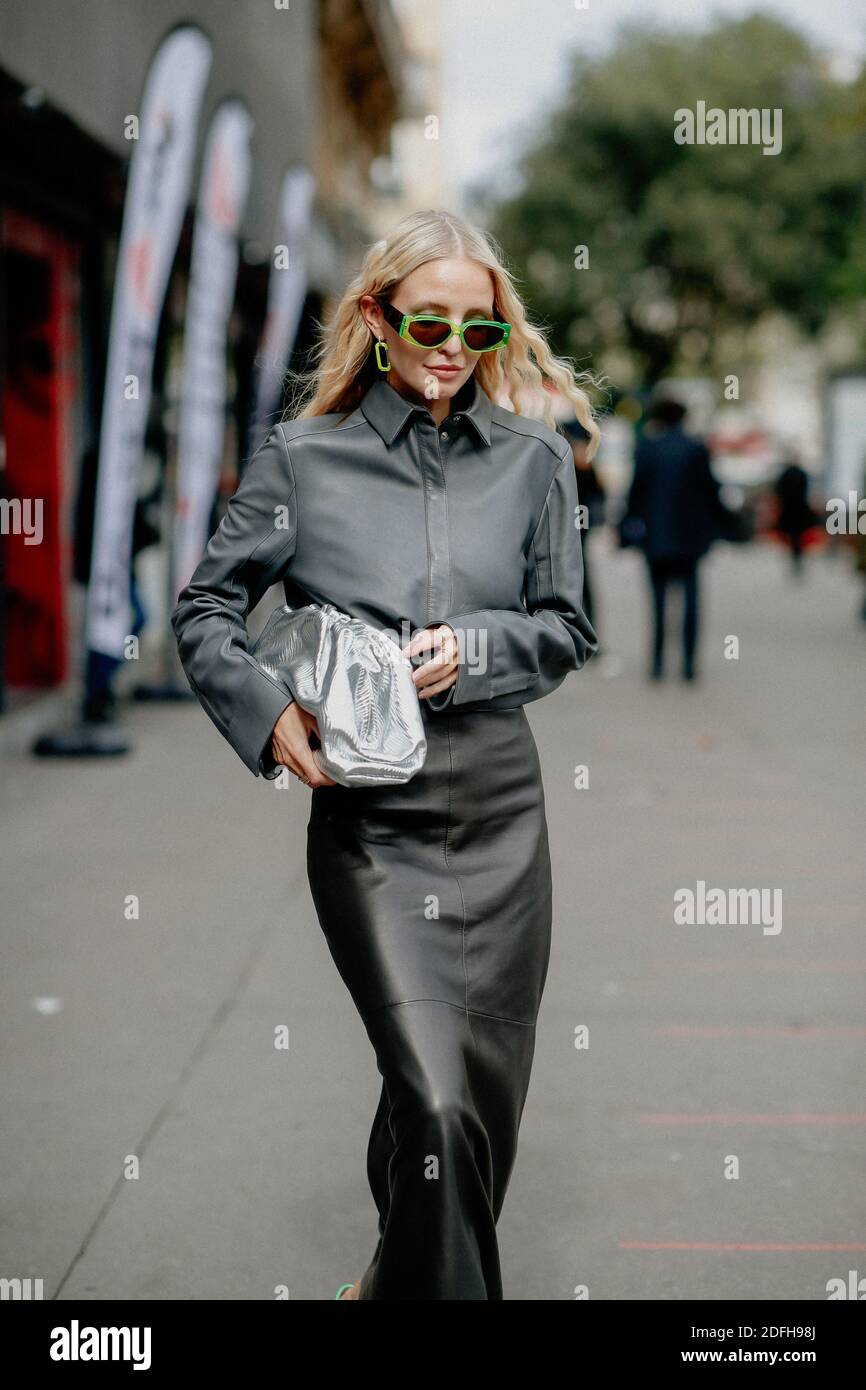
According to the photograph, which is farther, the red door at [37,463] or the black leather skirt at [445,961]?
the red door at [37,463]

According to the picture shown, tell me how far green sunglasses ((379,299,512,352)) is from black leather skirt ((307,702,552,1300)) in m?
0.58

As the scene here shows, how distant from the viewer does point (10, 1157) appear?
13.5 ft

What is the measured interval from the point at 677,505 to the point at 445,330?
401 inches

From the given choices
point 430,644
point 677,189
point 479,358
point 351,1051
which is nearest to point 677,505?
point 351,1051

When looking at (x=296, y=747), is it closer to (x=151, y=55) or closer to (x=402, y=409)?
(x=402, y=409)

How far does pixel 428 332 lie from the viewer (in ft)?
9.13

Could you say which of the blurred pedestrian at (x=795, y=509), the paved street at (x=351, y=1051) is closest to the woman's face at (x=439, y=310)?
the paved street at (x=351, y=1051)

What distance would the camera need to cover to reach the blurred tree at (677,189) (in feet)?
135

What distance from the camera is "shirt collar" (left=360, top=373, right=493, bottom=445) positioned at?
2854mm

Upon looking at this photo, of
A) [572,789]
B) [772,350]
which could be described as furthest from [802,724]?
[772,350]

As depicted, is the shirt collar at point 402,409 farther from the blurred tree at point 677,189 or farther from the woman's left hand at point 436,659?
the blurred tree at point 677,189

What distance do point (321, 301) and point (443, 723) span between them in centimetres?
1932

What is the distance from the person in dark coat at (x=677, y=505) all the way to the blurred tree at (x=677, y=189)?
93.3ft

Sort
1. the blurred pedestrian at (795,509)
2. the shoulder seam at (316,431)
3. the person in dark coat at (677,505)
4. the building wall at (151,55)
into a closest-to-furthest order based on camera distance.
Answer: the shoulder seam at (316,431)
the building wall at (151,55)
the person in dark coat at (677,505)
the blurred pedestrian at (795,509)
